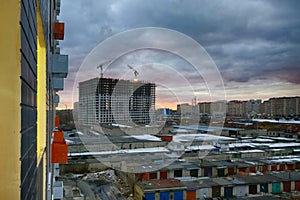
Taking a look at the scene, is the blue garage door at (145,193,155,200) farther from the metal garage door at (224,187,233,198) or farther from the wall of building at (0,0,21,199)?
the wall of building at (0,0,21,199)

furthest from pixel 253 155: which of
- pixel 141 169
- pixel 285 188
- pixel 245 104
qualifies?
pixel 245 104

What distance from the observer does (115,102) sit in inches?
1228

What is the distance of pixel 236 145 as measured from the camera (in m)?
20.4

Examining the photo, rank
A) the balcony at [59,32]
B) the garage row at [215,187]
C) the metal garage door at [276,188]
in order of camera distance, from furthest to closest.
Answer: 1. the metal garage door at [276,188]
2. the garage row at [215,187]
3. the balcony at [59,32]

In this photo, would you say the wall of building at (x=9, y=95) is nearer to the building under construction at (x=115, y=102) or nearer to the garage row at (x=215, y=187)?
the garage row at (x=215, y=187)

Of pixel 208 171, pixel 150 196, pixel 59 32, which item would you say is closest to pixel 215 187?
pixel 150 196

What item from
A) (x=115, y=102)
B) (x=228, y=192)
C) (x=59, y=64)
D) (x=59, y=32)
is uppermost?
(x=59, y=32)

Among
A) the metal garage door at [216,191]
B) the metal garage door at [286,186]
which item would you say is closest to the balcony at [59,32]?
the metal garage door at [216,191]

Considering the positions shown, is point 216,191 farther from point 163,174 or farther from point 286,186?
point 286,186

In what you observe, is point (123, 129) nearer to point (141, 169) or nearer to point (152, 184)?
point (141, 169)

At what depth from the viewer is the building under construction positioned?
3021 cm

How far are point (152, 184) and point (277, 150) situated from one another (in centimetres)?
1092

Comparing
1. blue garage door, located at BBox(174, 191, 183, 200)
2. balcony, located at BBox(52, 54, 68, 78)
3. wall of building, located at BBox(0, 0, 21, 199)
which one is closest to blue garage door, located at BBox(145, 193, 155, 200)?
blue garage door, located at BBox(174, 191, 183, 200)

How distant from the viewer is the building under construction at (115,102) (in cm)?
3021
